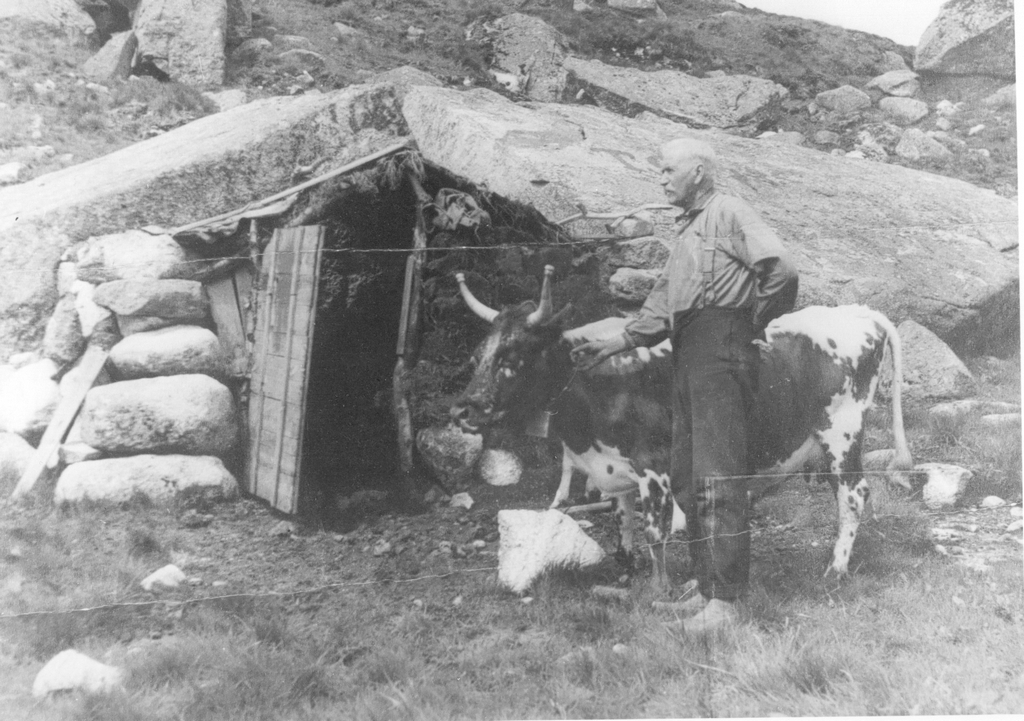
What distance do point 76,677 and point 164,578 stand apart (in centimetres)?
50

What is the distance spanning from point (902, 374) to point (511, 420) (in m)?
2.00

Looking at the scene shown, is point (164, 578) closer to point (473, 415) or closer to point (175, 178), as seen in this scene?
point (473, 415)


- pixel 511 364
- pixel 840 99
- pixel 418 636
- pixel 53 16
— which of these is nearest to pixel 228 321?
pixel 511 364

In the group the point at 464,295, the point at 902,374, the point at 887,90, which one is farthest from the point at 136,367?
the point at 887,90

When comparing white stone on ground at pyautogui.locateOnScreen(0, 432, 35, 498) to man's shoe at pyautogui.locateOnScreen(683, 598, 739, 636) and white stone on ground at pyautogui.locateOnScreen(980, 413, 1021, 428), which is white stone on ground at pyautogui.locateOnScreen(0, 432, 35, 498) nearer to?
man's shoe at pyautogui.locateOnScreen(683, 598, 739, 636)

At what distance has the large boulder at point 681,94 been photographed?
476 centimetres

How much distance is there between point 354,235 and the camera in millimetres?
4098

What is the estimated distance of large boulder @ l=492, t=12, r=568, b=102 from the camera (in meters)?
4.69

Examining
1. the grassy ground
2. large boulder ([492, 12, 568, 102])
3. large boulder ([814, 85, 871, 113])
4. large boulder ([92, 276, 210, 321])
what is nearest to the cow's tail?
the grassy ground

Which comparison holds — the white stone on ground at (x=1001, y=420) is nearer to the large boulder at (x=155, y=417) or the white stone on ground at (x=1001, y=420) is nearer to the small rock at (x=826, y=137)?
the small rock at (x=826, y=137)

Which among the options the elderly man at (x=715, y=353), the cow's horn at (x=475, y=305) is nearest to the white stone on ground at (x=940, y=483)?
the elderly man at (x=715, y=353)

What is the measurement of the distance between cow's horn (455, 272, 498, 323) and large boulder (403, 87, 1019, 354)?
528 millimetres

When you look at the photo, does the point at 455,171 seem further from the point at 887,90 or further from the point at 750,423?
the point at 887,90

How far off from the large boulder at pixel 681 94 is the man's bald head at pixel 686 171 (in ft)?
2.15
